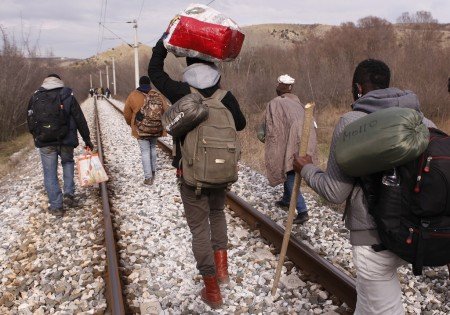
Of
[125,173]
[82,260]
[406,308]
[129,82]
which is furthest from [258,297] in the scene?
[129,82]

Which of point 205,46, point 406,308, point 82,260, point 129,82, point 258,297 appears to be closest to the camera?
point 205,46

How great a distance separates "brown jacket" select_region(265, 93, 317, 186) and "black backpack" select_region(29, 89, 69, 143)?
3004 mm

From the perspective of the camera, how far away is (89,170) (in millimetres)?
6363

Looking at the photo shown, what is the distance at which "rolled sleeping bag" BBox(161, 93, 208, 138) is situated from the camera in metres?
2.83

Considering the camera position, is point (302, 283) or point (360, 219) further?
point (302, 283)

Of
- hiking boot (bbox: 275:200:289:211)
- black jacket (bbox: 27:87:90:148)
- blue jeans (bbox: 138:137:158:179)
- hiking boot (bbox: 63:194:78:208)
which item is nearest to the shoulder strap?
hiking boot (bbox: 275:200:289:211)

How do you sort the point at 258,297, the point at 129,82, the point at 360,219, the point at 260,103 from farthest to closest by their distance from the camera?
the point at 129,82 → the point at 260,103 → the point at 258,297 → the point at 360,219

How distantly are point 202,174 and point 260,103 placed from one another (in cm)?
2103

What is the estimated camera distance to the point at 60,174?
8531 mm

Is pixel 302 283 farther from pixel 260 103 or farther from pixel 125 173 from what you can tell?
pixel 260 103

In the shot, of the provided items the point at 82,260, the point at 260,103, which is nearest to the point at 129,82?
the point at 260,103

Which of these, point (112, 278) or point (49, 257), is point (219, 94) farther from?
point (49, 257)

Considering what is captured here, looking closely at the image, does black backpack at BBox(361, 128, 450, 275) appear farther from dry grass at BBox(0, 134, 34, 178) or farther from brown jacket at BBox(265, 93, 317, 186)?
dry grass at BBox(0, 134, 34, 178)

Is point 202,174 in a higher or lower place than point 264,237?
higher
